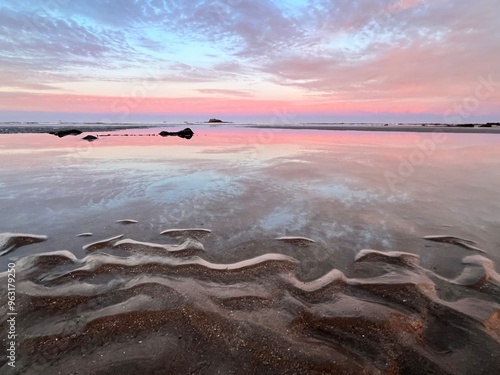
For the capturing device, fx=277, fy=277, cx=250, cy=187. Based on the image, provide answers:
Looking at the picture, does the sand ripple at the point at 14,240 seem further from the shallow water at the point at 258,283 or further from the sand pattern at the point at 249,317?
the sand pattern at the point at 249,317

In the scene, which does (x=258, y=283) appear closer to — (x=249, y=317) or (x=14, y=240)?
(x=249, y=317)

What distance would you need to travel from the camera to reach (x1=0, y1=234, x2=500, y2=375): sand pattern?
3271 mm

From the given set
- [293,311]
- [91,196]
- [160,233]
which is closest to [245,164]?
[91,196]

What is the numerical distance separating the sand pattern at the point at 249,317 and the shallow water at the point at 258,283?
0.06 ft

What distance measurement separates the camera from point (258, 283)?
16.0ft

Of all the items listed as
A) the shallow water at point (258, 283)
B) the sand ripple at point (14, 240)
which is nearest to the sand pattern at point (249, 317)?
the shallow water at point (258, 283)

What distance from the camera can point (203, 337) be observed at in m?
3.62

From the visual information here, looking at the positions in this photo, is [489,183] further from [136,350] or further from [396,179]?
[136,350]

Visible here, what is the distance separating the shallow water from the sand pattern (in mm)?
19

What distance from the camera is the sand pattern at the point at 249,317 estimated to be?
129 inches

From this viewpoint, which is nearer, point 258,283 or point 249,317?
point 249,317

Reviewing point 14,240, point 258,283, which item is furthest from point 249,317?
point 14,240

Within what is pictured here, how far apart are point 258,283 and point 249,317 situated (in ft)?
3.00

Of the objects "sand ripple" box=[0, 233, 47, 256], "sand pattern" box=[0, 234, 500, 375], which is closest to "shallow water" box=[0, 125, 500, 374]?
"sand pattern" box=[0, 234, 500, 375]
